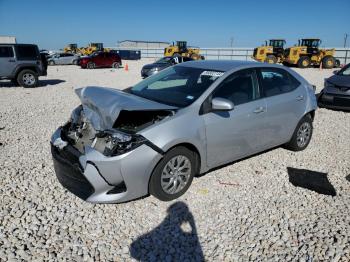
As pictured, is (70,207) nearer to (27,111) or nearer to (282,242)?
(282,242)

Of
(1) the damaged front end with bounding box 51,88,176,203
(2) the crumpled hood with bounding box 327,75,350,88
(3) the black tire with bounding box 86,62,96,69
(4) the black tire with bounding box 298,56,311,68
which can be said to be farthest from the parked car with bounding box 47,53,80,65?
(1) the damaged front end with bounding box 51,88,176,203

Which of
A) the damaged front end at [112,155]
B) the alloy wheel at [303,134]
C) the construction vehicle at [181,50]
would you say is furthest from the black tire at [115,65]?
the damaged front end at [112,155]

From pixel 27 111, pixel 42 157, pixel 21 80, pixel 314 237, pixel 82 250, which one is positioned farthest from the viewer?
pixel 21 80

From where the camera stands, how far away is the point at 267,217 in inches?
134

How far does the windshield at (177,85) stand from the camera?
382cm

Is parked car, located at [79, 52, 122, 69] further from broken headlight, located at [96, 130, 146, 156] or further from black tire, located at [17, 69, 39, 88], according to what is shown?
broken headlight, located at [96, 130, 146, 156]

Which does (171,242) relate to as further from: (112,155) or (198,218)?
(112,155)

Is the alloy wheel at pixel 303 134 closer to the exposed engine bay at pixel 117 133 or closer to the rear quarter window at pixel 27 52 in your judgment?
the exposed engine bay at pixel 117 133

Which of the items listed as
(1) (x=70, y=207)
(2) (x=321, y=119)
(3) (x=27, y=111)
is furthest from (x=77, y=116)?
(2) (x=321, y=119)

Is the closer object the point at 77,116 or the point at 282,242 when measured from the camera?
the point at 282,242

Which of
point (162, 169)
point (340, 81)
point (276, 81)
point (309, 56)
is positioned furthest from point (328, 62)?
point (162, 169)

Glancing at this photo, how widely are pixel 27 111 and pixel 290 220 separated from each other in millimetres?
7817

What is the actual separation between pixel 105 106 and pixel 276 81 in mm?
2764

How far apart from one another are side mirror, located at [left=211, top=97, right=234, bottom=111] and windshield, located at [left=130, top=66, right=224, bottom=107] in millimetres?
234
